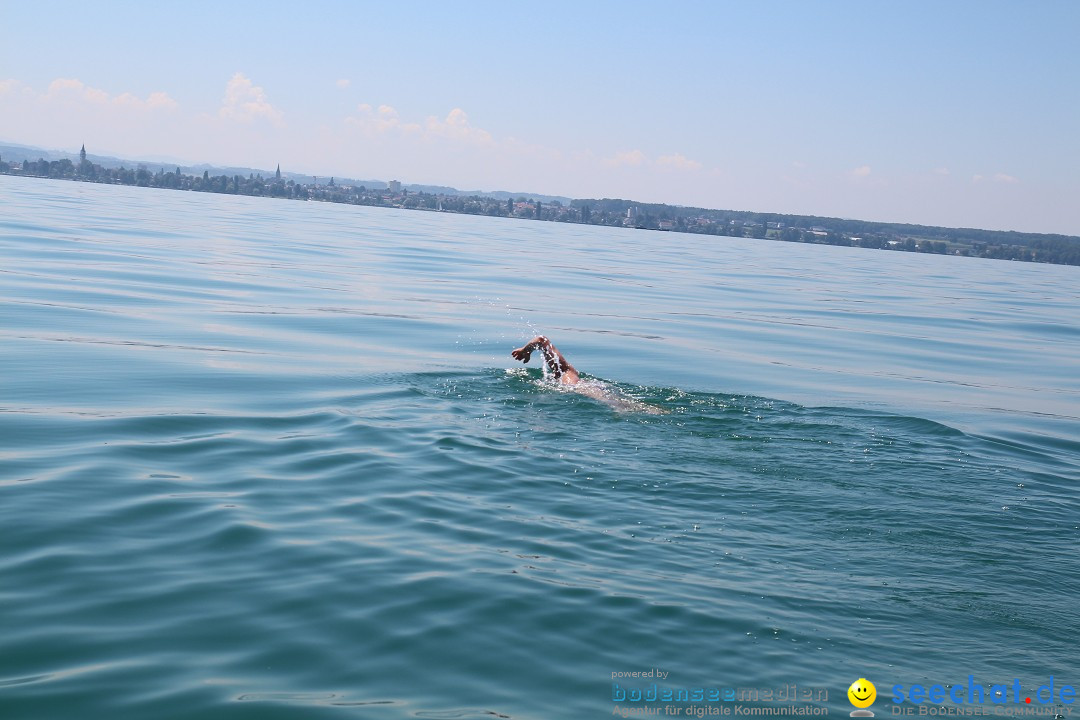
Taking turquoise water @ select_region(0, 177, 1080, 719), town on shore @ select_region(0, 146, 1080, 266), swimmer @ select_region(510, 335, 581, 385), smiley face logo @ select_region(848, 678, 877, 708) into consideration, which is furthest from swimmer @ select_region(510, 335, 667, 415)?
town on shore @ select_region(0, 146, 1080, 266)

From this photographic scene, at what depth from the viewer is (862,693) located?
553 centimetres

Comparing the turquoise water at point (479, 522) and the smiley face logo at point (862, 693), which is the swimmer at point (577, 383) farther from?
the smiley face logo at point (862, 693)

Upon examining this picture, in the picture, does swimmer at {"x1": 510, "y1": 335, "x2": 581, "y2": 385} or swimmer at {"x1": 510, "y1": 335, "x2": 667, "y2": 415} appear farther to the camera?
swimmer at {"x1": 510, "y1": 335, "x2": 581, "y2": 385}

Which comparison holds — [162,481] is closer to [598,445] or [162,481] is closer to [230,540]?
[230,540]

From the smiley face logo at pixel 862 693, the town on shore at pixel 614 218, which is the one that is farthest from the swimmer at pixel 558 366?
the town on shore at pixel 614 218

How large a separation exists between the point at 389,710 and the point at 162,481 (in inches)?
186

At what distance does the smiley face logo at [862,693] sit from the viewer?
17.9 feet

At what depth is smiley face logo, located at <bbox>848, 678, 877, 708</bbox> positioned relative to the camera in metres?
5.44

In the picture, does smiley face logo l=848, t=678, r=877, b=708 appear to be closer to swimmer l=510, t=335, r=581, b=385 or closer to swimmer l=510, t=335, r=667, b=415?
swimmer l=510, t=335, r=667, b=415
